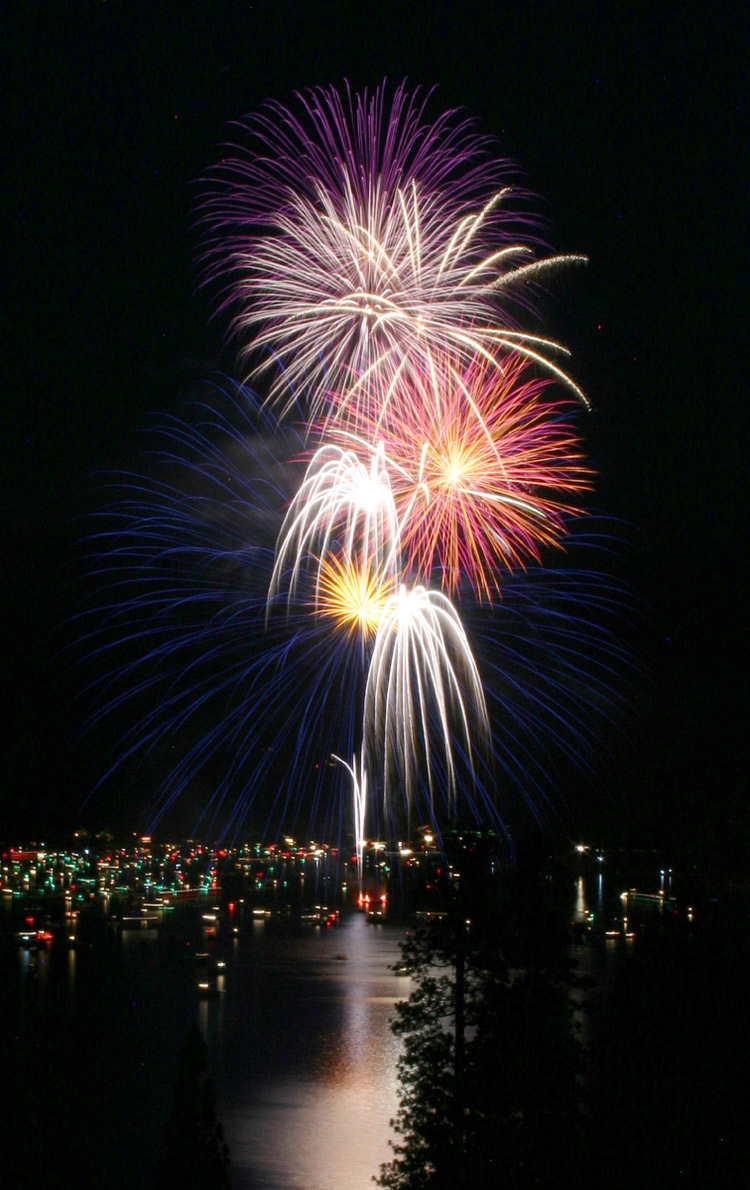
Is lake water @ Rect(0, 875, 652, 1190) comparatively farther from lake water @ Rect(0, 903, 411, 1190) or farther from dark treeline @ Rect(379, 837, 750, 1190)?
dark treeline @ Rect(379, 837, 750, 1190)

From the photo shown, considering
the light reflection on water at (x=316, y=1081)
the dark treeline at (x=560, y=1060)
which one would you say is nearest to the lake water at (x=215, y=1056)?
the light reflection on water at (x=316, y=1081)

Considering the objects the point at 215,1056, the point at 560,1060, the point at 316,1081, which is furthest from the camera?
the point at 215,1056

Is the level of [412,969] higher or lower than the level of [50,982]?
higher

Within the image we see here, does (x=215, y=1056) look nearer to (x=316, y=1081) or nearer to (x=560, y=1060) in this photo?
(x=316, y=1081)

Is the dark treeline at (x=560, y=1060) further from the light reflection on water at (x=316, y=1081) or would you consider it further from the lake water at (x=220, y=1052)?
the light reflection on water at (x=316, y=1081)

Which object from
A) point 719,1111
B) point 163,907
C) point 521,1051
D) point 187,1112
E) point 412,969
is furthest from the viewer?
point 163,907

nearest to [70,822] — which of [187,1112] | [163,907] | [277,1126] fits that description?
[163,907]

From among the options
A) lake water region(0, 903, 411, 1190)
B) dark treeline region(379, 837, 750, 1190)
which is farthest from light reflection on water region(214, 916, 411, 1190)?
dark treeline region(379, 837, 750, 1190)

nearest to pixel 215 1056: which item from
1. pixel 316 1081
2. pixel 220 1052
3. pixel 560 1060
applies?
pixel 220 1052

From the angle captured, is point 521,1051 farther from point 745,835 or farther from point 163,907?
point 163,907
